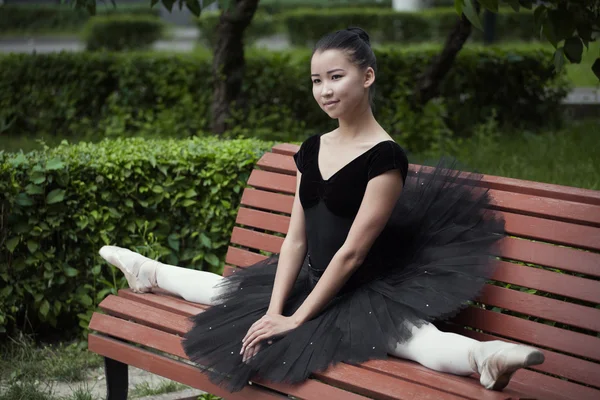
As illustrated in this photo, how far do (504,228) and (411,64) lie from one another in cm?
606

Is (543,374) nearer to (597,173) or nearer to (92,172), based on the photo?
(92,172)

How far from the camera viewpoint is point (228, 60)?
7.62 metres

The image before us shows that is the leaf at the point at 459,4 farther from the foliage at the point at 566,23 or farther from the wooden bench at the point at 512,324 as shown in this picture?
the wooden bench at the point at 512,324

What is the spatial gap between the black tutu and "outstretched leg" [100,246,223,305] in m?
0.15

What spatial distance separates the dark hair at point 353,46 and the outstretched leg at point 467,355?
90cm

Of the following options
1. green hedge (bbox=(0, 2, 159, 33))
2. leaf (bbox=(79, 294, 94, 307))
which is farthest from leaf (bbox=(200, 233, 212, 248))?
green hedge (bbox=(0, 2, 159, 33))

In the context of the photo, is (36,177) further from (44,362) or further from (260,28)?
(260,28)

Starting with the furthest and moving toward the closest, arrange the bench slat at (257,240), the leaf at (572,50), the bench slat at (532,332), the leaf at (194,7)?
1. the leaf at (194,7)
2. the bench slat at (257,240)
3. the leaf at (572,50)
4. the bench slat at (532,332)

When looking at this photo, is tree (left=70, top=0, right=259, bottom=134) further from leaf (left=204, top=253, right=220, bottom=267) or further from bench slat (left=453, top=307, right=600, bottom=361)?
bench slat (left=453, top=307, right=600, bottom=361)

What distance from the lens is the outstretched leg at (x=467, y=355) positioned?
2.36 metres

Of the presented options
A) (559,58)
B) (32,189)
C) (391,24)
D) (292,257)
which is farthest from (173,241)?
(391,24)

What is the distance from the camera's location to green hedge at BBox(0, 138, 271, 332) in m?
4.40

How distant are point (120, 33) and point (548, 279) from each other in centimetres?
1980

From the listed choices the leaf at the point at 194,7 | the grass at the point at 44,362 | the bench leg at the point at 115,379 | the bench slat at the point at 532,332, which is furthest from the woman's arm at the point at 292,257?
the grass at the point at 44,362
